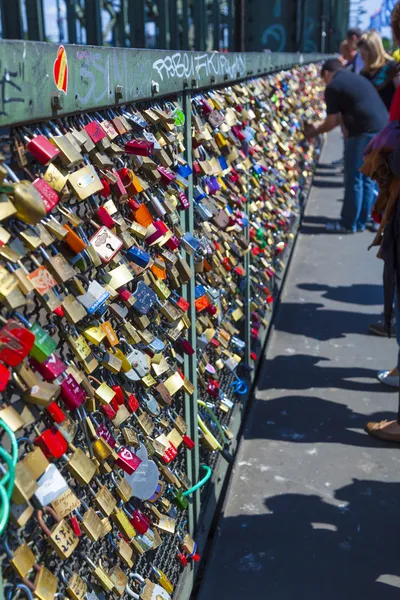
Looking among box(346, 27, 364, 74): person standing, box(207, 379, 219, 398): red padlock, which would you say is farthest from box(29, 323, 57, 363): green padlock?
box(346, 27, 364, 74): person standing

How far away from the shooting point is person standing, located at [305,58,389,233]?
6.60 metres

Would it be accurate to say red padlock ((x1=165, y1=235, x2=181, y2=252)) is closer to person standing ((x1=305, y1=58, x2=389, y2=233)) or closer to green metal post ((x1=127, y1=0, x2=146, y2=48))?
green metal post ((x1=127, y1=0, x2=146, y2=48))

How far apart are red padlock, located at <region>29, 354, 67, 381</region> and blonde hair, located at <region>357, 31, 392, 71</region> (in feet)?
18.9

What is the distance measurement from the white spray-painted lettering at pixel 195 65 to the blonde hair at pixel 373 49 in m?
3.34

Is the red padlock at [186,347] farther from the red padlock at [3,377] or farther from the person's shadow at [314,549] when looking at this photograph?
the red padlock at [3,377]

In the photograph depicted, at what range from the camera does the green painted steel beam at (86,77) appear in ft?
3.56

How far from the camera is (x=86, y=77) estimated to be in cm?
139

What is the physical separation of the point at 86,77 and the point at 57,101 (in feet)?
0.56

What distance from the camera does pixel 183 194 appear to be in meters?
2.17

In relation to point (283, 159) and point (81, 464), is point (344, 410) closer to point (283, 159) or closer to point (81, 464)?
point (283, 159)

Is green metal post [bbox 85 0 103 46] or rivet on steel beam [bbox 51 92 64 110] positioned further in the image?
green metal post [bbox 85 0 103 46]

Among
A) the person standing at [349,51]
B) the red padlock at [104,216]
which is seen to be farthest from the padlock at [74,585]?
the person standing at [349,51]

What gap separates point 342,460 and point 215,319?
42.2 inches

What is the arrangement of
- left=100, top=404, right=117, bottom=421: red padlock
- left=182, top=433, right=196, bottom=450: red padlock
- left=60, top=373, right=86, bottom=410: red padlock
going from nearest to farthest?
left=60, top=373, right=86, bottom=410: red padlock, left=100, top=404, right=117, bottom=421: red padlock, left=182, top=433, right=196, bottom=450: red padlock
